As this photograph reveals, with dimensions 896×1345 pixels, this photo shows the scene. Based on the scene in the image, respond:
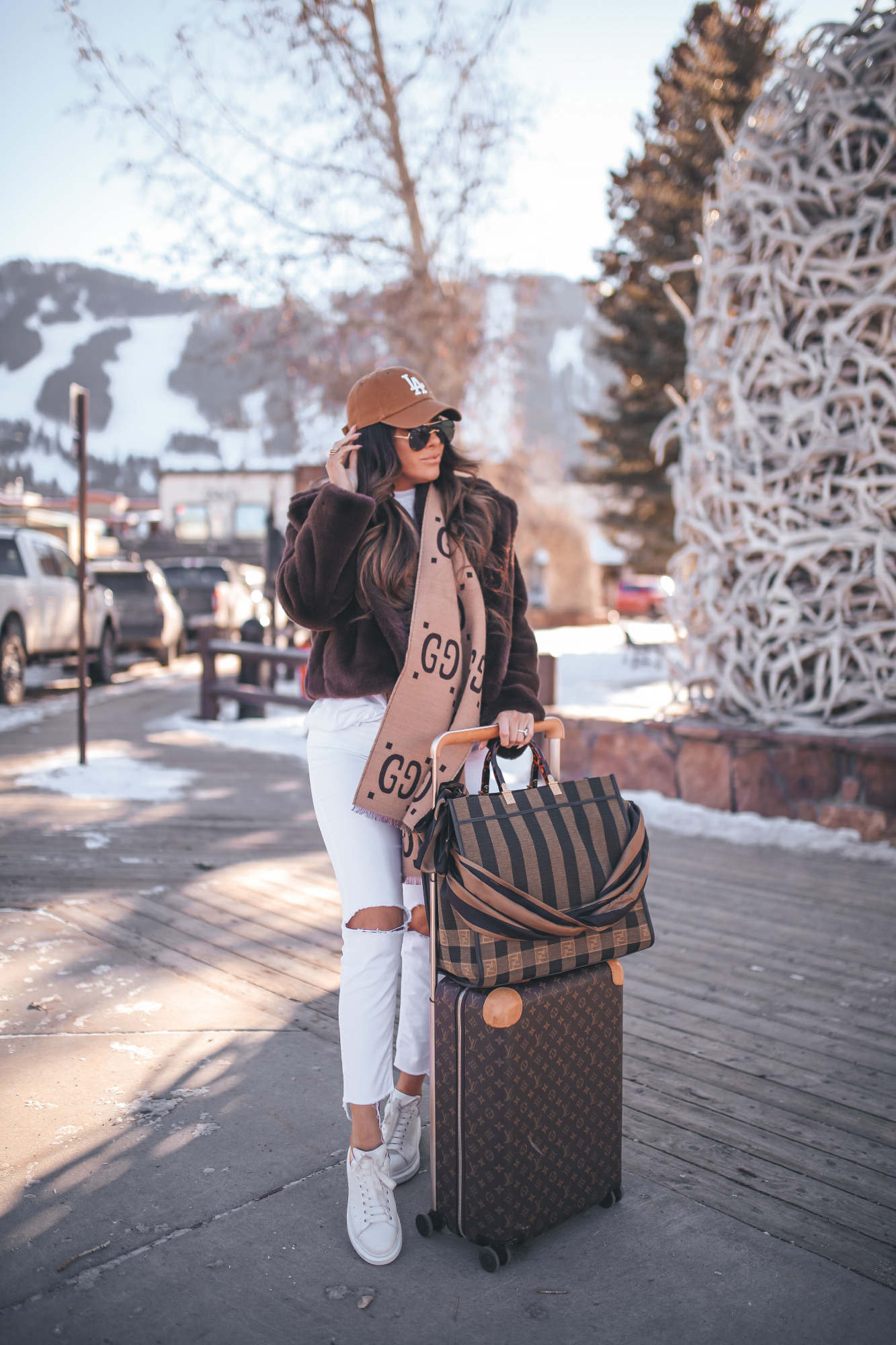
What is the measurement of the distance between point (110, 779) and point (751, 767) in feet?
14.6

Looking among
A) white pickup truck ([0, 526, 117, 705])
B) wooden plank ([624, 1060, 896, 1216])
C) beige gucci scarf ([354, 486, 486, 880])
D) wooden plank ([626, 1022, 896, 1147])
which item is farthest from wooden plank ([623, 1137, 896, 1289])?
white pickup truck ([0, 526, 117, 705])

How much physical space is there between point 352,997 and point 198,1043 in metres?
1.14

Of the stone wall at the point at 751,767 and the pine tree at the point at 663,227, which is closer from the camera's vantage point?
the stone wall at the point at 751,767

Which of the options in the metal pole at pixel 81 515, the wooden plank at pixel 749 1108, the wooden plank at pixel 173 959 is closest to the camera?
the wooden plank at pixel 749 1108

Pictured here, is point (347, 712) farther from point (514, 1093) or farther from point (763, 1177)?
point (763, 1177)

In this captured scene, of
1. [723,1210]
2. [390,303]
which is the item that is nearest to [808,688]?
[723,1210]

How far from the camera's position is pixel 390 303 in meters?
14.6

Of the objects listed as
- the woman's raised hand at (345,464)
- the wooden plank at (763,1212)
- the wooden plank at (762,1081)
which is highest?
the woman's raised hand at (345,464)

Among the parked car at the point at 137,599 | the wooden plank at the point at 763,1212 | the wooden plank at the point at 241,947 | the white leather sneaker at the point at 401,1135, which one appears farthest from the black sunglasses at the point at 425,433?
the parked car at the point at 137,599

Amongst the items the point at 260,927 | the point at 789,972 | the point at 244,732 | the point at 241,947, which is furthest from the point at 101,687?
the point at 789,972

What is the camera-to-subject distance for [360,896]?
7.34ft

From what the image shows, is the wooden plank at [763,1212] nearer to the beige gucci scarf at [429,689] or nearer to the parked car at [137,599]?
the beige gucci scarf at [429,689]

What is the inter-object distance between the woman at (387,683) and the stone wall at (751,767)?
12.4 ft

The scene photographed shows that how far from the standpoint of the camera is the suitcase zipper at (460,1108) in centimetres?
204
